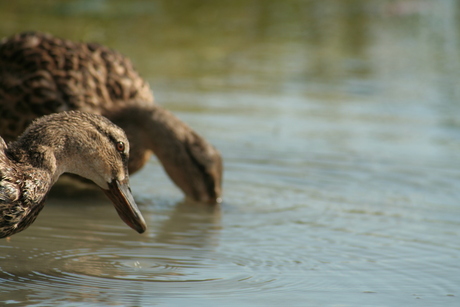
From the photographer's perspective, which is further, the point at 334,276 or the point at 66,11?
the point at 66,11

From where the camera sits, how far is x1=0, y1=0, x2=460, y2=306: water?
4672 millimetres

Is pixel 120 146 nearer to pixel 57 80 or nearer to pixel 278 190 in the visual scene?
pixel 57 80

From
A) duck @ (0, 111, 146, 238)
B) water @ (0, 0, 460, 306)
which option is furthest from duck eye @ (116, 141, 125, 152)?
water @ (0, 0, 460, 306)

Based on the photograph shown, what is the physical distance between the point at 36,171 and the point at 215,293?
1054 mm

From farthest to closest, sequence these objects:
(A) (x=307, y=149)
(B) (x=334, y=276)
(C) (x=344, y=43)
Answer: (C) (x=344, y=43), (A) (x=307, y=149), (B) (x=334, y=276)

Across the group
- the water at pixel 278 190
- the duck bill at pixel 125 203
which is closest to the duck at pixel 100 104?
the water at pixel 278 190

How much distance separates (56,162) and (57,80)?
7.39ft

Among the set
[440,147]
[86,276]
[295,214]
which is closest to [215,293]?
[86,276]

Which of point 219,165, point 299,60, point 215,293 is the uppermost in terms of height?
point 299,60

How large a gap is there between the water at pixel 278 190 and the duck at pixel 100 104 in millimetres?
225

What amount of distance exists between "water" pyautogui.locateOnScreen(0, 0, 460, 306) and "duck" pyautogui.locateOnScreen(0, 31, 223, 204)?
0.23 m

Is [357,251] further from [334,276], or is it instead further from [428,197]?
[428,197]

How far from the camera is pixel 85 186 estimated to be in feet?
23.0

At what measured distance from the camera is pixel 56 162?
4707mm
